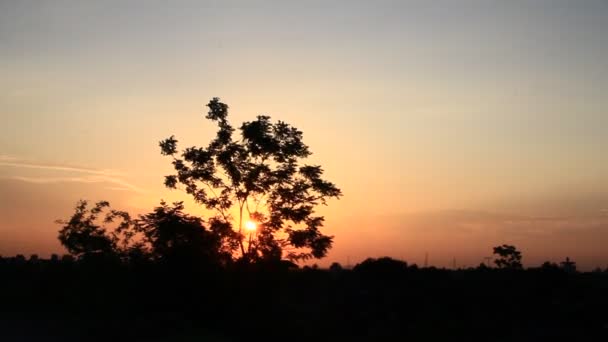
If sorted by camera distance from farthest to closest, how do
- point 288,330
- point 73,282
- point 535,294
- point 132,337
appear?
point 535,294, point 73,282, point 288,330, point 132,337

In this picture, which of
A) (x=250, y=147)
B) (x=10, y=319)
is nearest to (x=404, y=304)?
(x=250, y=147)

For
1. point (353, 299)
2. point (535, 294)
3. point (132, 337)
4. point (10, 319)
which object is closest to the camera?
point (132, 337)

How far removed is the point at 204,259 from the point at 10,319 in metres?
8.91

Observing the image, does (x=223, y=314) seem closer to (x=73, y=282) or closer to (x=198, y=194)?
(x=198, y=194)

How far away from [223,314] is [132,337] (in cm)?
558

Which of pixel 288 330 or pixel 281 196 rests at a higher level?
pixel 281 196

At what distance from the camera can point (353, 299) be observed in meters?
41.8

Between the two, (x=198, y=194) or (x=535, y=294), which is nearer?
(x=198, y=194)

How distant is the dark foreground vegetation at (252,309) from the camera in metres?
30.5

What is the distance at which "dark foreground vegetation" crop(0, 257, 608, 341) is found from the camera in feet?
100

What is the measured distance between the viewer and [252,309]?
3322cm

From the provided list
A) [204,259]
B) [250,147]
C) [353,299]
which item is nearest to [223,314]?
[204,259]

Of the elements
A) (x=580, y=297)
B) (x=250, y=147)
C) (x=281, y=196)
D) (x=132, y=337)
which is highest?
(x=250, y=147)

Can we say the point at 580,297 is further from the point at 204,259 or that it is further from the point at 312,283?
the point at 204,259
